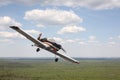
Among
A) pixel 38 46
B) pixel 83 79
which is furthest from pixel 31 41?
pixel 83 79

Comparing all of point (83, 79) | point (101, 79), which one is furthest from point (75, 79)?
point (101, 79)

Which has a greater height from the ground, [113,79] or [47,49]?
[47,49]

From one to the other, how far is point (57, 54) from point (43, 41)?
2.99 m

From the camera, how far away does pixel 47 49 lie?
34.5 m

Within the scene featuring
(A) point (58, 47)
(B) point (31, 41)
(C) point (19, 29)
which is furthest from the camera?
(A) point (58, 47)

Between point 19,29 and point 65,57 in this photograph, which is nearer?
point 19,29

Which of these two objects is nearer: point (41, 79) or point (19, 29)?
point (19, 29)

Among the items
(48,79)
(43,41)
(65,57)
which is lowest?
(48,79)

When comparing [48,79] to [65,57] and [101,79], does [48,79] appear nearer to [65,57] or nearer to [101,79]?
[101,79]

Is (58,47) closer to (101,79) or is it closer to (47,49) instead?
(47,49)

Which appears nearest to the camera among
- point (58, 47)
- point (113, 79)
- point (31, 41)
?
point (31, 41)

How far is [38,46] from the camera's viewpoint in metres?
34.1

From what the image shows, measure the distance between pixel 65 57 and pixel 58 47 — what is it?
9.38ft

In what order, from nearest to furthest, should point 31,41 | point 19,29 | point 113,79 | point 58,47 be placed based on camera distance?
point 19,29 < point 31,41 < point 58,47 < point 113,79
